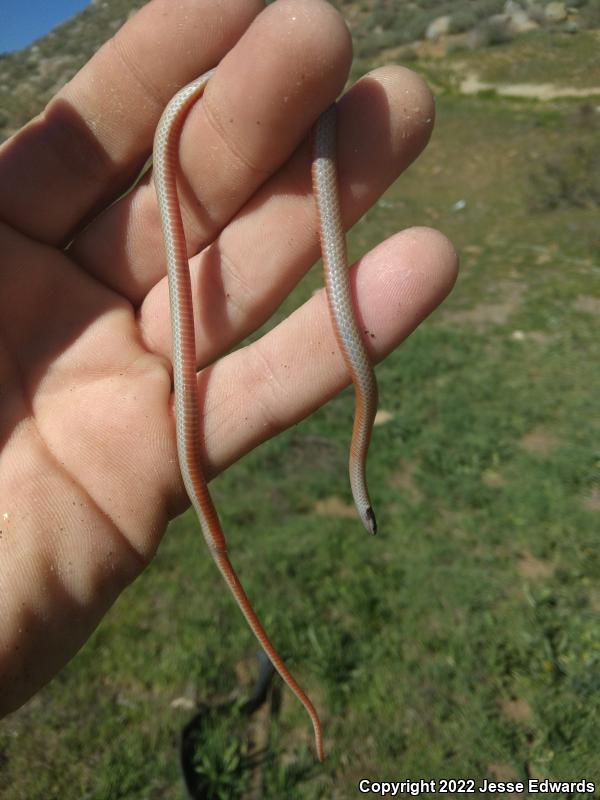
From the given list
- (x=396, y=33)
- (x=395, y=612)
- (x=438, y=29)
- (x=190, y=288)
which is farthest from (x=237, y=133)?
(x=396, y=33)

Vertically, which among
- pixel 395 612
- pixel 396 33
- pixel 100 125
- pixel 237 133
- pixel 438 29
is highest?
pixel 100 125

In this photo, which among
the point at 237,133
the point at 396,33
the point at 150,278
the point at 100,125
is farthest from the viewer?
the point at 396,33

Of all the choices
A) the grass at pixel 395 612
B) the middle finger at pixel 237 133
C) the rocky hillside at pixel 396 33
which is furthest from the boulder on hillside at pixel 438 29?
the middle finger at pixel 237 133

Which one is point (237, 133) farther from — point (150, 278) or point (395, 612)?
point (395, 612)

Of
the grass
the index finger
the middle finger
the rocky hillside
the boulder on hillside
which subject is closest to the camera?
the middle finger

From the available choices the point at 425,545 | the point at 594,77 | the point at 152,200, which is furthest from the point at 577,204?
the point at 152,200

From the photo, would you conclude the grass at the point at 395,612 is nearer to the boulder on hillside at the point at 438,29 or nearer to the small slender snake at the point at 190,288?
the small slender snake at the point at 190,288

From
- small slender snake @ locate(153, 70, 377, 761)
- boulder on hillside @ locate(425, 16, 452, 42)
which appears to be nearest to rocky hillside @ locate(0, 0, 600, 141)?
boulder on hillside @ locate(425, 16, 452, 42)

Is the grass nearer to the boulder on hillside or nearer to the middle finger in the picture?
the middle finger
